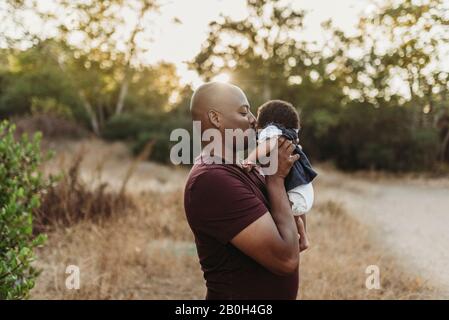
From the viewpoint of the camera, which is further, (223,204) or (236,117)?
(236,117)

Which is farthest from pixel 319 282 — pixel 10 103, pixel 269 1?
pixel 10 103

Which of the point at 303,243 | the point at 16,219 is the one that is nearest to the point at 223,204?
the point at 303,243

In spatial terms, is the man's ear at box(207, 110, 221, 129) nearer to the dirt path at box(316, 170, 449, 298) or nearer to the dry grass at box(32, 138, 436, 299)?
the dirt path at box(316, 170, 449, 298)

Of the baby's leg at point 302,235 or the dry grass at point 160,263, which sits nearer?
the baby's leg at point 302,235

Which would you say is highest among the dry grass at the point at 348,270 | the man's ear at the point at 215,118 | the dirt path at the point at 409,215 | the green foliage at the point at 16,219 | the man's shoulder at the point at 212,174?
the man's ear at the point at 215,118

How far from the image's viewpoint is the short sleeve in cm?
143

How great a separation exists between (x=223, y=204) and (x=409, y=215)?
578cm

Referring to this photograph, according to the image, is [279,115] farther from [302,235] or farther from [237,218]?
[237,218]

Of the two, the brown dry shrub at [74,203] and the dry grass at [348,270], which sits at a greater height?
the brown dry shrub at [74,203]

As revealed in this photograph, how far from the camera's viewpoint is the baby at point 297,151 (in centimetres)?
179

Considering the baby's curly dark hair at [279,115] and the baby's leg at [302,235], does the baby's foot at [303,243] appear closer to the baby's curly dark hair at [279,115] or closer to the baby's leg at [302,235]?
the baby's leg at [302,235]

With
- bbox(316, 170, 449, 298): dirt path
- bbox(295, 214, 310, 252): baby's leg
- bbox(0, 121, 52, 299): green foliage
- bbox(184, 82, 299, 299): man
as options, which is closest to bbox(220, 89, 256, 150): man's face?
bbox(184, 82, 299, 299): man

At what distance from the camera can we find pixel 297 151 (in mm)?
2062

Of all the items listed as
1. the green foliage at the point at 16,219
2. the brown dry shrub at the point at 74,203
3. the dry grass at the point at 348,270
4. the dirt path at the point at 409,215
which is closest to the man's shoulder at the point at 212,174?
the green foliage at the point at 16,219
